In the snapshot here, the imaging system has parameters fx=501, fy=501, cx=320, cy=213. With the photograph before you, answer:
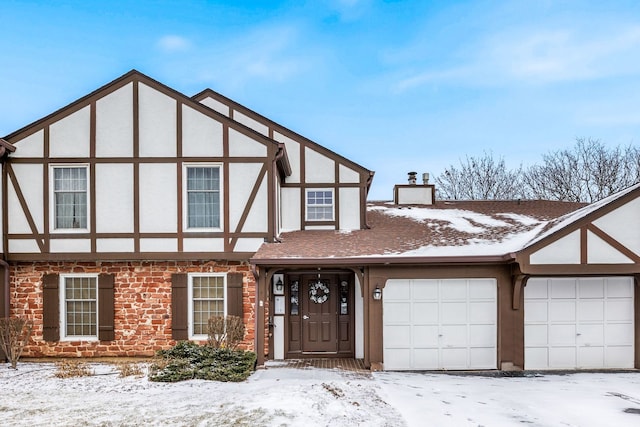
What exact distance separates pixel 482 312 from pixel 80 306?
364 inches

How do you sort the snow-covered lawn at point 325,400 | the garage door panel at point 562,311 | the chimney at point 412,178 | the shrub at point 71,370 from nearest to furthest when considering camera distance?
1. the snow-covered lawn at point 325,400
2. the shrub at point 71,370
3. the garage door panel at point 562,311
4. the chimney at point 412,178

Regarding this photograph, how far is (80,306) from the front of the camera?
38.8ft

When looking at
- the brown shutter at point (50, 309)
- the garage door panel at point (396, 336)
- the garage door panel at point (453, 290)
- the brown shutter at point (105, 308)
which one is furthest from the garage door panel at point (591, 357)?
the brown shutter at point (50, 309)

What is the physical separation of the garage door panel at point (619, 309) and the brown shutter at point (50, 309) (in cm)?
1249

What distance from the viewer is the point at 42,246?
11500 mm

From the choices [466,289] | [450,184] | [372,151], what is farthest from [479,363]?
[372,151]

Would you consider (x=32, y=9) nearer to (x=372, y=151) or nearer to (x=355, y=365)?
(x=355, y=365)

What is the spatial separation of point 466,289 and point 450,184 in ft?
68.2

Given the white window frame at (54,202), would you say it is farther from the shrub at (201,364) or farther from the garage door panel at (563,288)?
the garage door panel at (563,288)

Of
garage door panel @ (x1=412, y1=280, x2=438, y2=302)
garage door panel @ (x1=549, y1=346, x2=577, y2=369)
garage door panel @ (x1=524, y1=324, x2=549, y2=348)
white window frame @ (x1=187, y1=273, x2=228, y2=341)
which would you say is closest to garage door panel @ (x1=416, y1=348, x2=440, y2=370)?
garage door panel @ (x1=412, y1=280, x2=438, y2=302)

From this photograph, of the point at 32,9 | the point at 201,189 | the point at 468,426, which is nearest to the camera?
the point at 468,426

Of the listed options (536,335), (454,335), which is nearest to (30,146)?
(454,335)

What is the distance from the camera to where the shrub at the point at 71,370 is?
9.89 m

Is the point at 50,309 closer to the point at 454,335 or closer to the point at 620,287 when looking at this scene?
the point at 454,335
